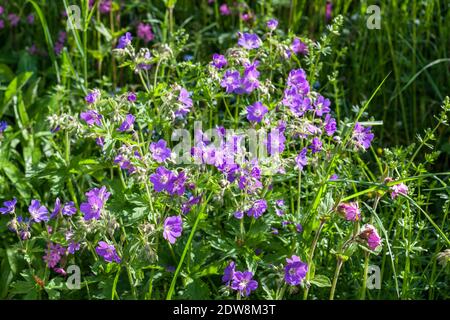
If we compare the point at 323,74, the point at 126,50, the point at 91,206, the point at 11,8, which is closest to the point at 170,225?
the point at 91,206

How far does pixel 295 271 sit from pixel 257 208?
22cm

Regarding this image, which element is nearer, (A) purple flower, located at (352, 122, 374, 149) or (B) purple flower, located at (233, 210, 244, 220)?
(B) purple flower, located at (233, 210, 244, 220)

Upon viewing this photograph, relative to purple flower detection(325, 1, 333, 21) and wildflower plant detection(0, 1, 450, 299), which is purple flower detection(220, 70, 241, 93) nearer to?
wildflower plant detection(0, 1, 450, 299)

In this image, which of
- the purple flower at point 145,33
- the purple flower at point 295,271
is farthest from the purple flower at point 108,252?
the purple flower at point 145,33

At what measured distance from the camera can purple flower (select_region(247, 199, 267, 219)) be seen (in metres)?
2.27

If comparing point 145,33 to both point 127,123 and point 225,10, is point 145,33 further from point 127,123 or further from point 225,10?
point 127,123

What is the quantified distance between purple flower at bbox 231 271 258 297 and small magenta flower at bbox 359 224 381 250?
14.2 inches

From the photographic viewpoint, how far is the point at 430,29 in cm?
364

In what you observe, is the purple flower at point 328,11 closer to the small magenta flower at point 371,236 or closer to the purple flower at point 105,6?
the purple flower at point 105,6

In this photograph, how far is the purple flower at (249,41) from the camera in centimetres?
262

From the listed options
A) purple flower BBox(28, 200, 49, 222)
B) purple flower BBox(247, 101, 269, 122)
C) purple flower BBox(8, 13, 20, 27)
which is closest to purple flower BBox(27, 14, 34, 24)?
purple flower BBox(8, 13, 20, 27)

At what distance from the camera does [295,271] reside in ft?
7.20

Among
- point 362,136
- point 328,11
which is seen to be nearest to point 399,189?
point 362,136
